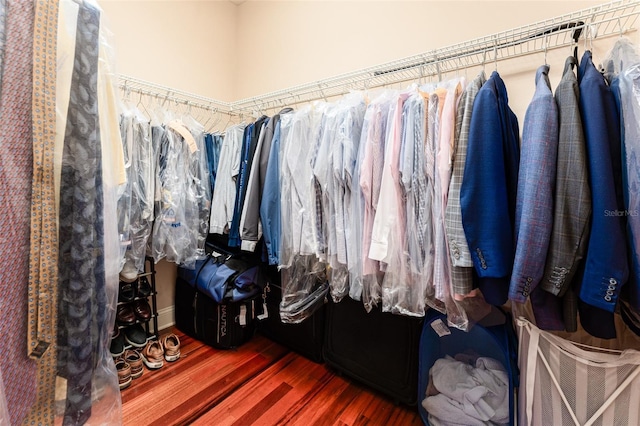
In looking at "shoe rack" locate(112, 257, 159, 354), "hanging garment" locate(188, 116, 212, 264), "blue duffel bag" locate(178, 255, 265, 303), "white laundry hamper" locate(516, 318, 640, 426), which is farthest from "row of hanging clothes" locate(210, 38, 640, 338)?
"shoe rack" locate(112, 257, 159, 354)

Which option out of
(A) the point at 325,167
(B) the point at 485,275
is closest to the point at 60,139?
(A) the point at 325,167

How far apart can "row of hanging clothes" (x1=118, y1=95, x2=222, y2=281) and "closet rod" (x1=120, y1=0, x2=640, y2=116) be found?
12.0 inches

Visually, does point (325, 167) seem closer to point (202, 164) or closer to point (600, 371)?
point (202, 164)

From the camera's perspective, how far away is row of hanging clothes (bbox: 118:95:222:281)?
62.0 inches

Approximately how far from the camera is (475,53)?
1267 mm

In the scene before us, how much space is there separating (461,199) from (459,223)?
85 mm

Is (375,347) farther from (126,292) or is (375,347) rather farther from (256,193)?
(126,292)

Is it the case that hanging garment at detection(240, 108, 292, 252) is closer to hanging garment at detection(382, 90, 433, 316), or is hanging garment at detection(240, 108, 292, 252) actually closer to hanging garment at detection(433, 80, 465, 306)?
hanging garment at detection(382, 90, 433, 316)

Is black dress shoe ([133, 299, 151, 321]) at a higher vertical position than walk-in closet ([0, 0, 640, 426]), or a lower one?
lower

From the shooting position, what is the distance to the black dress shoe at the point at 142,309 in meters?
1.85

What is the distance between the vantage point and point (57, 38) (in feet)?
1.86

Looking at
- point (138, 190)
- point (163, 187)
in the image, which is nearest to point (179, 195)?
point (163, 187)

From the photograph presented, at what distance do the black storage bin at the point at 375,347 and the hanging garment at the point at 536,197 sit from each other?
0.69 metres

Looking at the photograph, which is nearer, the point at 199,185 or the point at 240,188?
the point at 240,188
